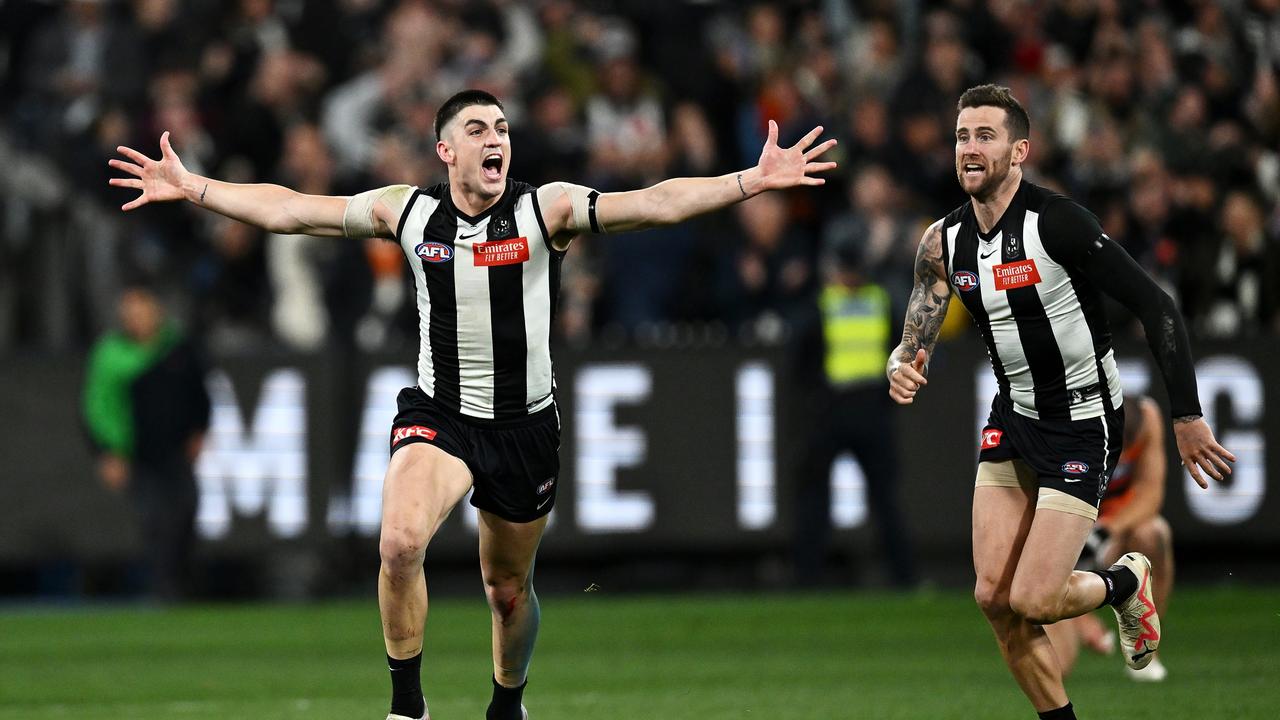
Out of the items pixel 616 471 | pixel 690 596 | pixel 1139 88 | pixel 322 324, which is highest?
pixel 1139 88

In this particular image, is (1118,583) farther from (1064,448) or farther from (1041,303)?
(1041,303)

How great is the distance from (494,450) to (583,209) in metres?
1.10

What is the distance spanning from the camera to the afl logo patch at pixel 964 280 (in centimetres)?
808

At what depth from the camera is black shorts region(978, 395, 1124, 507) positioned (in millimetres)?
7965

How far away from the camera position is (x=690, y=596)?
1603cm

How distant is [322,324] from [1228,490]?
295 inches

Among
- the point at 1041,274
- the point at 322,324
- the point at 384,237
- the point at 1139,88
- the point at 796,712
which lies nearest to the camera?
the point at 1041,274

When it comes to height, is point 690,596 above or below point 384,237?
below

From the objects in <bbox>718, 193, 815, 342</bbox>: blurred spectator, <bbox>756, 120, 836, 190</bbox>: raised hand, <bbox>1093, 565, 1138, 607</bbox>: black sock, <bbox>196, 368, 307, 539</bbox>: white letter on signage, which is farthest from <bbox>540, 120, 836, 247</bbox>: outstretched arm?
<bbox>196, 368, 307, 539</bbox>: white letter on signage

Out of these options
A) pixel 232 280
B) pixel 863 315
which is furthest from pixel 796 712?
pixel 232 280

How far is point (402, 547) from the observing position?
788 cm

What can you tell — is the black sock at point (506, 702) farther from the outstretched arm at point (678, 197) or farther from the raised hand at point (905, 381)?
the raised hand at point (905, 381)

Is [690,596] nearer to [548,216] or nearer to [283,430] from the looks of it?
[283,430]

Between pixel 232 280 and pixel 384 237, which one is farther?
pixel 232 280
